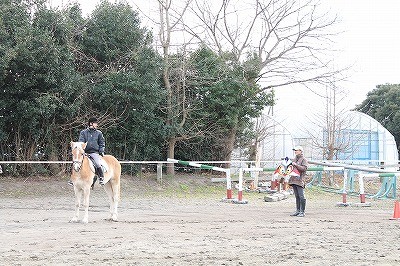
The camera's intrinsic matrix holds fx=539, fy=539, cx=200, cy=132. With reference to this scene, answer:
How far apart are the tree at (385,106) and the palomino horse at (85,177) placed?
40578 mm

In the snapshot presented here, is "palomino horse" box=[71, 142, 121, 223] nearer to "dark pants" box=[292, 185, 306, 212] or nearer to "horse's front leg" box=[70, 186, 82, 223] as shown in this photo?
"horse's front leg" box=[70, 186, 82, 223]

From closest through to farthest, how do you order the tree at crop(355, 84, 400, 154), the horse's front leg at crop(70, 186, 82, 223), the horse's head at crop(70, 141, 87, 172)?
the horse's head at crop(70, 141, 87, 172) → the horse's front leg at crop(70, 186, 82, 223) → the tree at crop(355, 84, 400, 154)

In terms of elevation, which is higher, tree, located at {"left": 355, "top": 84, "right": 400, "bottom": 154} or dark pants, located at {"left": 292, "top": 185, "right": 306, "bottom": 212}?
tree, located at {"left": 355, "top": 84, "right": 400, "bottom": 154}

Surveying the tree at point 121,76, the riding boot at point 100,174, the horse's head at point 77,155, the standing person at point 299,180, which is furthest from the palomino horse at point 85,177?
the tree at point 121,76

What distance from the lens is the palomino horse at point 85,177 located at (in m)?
11.3

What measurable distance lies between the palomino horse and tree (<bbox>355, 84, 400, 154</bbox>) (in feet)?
133

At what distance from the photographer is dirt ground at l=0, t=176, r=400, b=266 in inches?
296

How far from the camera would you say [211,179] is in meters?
25.0

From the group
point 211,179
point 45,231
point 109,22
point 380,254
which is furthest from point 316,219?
point 109,22

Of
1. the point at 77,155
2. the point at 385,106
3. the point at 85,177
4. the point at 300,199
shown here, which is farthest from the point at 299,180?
the point at 385,106

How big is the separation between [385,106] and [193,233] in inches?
1763

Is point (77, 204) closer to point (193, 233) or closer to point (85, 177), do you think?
point (85, 177)

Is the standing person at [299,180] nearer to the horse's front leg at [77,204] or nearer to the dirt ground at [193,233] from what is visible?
the dirt ground at [193,233]

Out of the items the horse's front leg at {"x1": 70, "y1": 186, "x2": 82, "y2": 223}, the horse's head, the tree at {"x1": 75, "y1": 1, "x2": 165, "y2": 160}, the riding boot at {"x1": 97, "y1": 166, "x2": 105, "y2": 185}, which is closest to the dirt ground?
the horse's front leg at {"x1": 70, "y1": 186, "x2": 82, "y2": 223}
